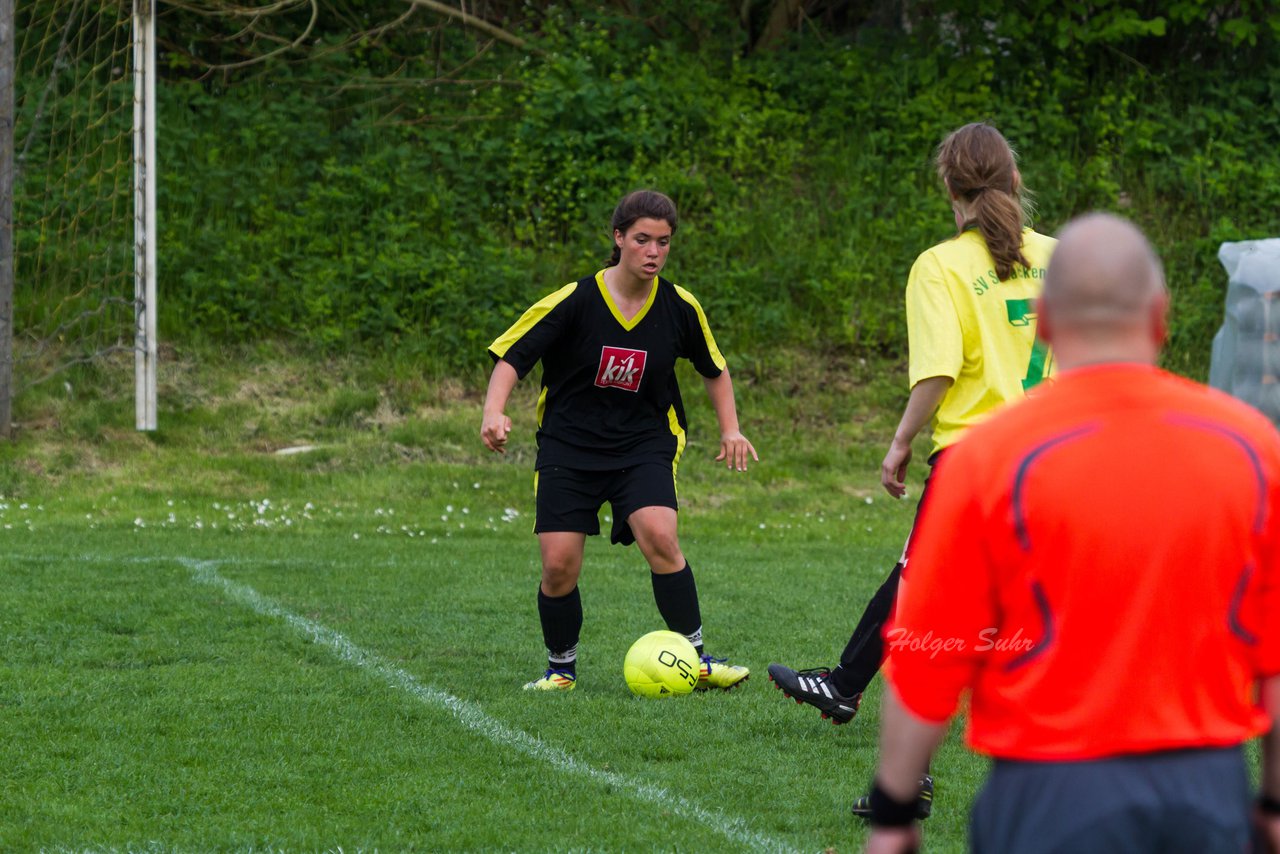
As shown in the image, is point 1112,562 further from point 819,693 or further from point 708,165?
point 708,165

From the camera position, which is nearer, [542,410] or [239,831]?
[239,831]

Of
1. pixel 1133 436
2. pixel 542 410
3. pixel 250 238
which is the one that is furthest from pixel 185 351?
pixel 1133 436

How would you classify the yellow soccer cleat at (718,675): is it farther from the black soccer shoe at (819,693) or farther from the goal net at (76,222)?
the goal net at (76,222)

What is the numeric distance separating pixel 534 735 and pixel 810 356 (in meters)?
10.8

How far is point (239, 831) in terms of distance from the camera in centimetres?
436

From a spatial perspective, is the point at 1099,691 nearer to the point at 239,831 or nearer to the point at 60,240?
the point at 239,831

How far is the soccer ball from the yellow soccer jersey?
1846 millimetres

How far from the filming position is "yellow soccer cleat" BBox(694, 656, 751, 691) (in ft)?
20.6

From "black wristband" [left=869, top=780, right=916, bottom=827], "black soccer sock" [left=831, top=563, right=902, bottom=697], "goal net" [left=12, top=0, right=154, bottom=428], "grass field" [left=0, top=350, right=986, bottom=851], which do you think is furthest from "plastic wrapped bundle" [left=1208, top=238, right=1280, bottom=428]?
"black wristband" [left=869, top=780, right=916, bottom=827]

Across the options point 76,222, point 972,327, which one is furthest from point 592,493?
point 76,222

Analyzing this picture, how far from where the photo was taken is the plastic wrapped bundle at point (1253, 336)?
40.2 feet

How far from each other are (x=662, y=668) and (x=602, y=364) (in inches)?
48.2

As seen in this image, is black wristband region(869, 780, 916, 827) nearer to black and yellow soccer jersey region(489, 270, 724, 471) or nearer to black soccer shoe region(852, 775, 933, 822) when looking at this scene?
black soccer shoe region(852, 775, 933, 822)

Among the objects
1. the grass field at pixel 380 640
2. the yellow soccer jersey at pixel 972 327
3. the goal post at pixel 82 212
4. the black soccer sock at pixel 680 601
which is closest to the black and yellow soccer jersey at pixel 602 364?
the black soccer sock at pixel 680 601
